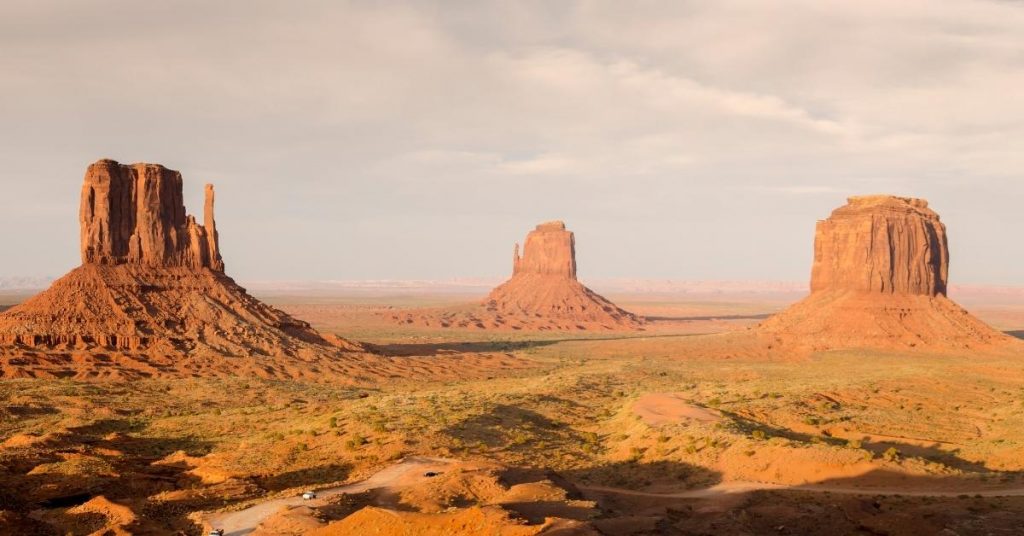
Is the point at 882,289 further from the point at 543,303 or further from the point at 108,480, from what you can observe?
the point at 108,480

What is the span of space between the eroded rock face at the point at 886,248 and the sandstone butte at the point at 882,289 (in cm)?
11

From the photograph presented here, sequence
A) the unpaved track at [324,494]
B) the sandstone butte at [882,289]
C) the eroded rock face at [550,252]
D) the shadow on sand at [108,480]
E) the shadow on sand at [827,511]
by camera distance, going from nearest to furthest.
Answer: the unpaved track at [324,494] < the shadow on sand at [827,511] < the shadow on sand at [108,480] < the sandstone butte at [882,289] < the eroded rock face at [550,252]

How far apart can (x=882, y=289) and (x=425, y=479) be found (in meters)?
79.4

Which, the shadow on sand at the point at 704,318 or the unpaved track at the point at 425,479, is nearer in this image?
the unpaved track at the point at 425,479

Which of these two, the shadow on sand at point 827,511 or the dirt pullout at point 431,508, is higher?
the dirt pullout at point 431,508

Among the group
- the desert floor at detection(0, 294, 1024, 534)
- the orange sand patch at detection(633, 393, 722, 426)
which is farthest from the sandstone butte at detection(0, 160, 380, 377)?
the orange sand patch at detection(633, 393, 722, 426)

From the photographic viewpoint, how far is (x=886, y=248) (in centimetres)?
8981

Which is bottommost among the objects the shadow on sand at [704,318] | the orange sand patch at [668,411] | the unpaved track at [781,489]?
the shadow on sand at [704,318]

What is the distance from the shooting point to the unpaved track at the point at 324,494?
883 inches

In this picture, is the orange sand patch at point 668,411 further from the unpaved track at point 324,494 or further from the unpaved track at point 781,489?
the unpaved track at point 324,494

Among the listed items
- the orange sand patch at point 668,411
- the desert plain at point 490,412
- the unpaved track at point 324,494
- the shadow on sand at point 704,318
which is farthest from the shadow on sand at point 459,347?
the unpaved track at point 324,494

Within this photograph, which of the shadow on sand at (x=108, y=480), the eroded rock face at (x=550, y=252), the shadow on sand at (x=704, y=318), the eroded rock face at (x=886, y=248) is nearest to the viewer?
the shadow on sand at (x=108, y=480)

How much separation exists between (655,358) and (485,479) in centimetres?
6384

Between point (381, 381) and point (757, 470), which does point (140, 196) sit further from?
point (757, 470)
